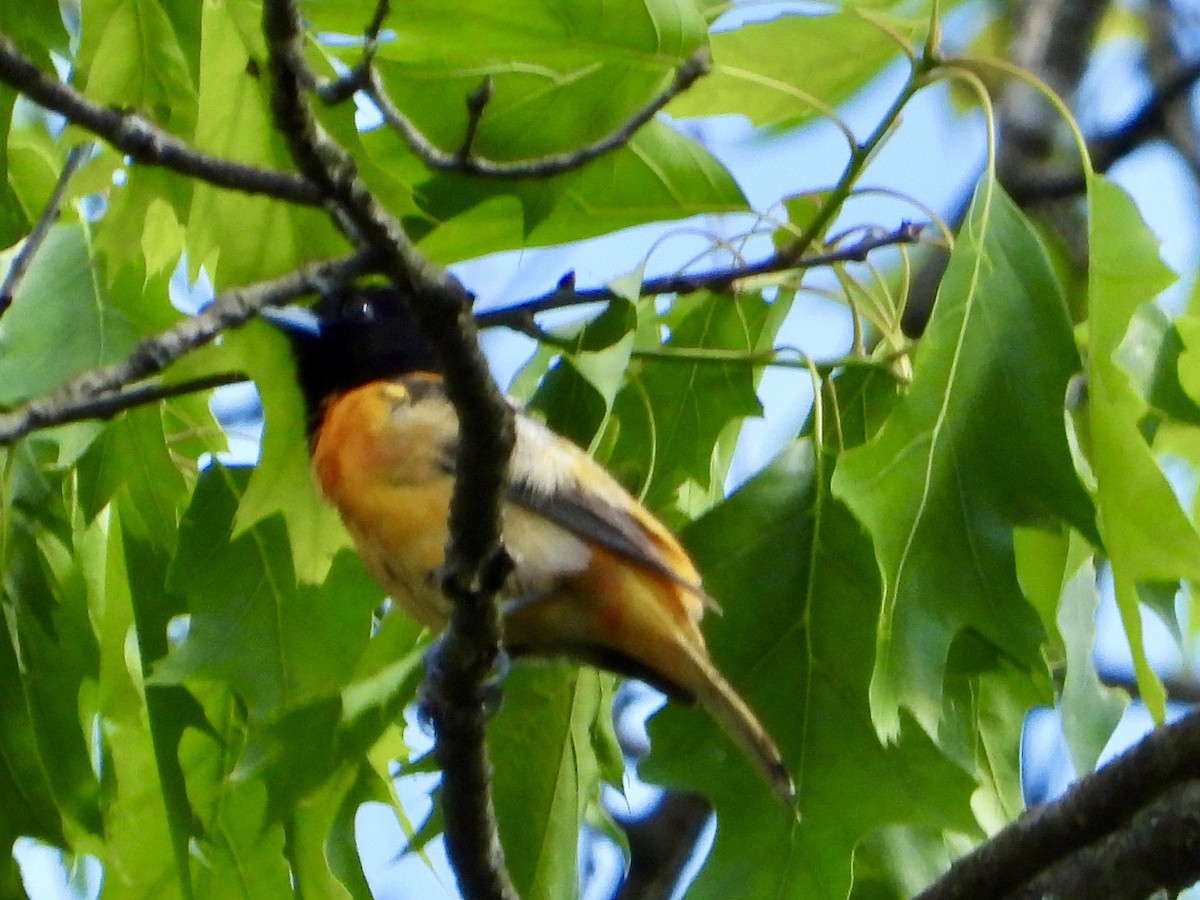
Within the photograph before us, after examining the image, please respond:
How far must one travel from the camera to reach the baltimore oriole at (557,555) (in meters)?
3.20

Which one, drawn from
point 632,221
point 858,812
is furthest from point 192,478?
point 858,812

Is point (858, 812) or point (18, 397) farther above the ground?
point (18, 397)

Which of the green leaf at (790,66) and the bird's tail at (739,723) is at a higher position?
the green leaf at (790,66)

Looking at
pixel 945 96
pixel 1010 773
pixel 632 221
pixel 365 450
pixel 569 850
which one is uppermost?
pixel 945 96

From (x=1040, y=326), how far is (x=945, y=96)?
385cm

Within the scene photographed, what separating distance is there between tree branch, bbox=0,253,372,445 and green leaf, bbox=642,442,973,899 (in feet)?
3.89

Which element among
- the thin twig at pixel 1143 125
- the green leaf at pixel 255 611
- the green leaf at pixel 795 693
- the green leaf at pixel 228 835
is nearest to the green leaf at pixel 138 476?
the green leaf at pixel 255 611

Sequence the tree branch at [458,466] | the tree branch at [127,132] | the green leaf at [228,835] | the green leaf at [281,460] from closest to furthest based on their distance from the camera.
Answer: the tree branch at [458,466]
the tree branch at [127,132]
the green leaf at [281,460]
the green leaf at [228,835]

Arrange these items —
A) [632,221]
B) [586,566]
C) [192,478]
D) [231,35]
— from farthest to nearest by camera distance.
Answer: [192,478]
[632,221]
[586,566]
[231,35]

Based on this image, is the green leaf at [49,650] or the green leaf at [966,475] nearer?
the green leaf at [966,475]

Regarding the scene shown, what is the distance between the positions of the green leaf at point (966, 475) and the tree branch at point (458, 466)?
70cm

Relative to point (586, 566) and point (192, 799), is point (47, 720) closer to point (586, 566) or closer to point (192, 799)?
point (192, 799)

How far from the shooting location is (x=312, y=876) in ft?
11.7

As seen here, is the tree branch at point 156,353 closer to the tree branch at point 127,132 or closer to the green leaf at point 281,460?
the tree branch at point 127,132
